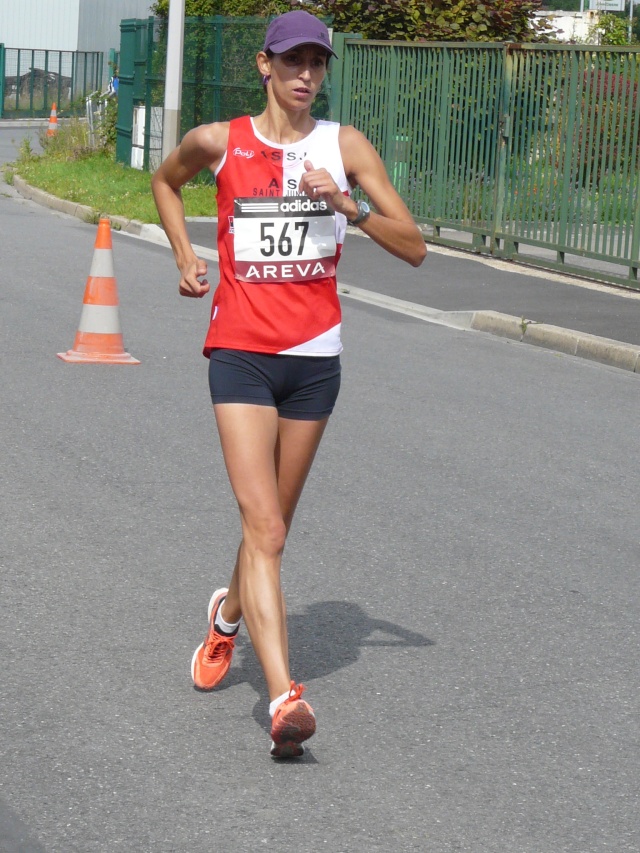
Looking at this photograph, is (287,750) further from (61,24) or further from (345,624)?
(61,24)

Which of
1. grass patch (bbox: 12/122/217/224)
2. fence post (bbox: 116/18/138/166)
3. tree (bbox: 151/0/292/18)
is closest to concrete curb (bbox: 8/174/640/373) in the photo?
grass patch (bbox: 12/122/217/224)

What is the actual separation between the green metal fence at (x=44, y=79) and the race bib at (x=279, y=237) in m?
50.4

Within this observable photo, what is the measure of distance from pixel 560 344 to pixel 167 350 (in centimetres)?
335

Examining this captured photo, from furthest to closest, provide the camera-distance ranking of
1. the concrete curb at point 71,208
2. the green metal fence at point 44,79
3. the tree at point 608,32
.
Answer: the green metal fence at point 44,79
the tree at point 608,32
the concrete curb at point 71,208

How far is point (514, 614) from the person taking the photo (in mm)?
5457

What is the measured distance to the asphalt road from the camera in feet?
12.3

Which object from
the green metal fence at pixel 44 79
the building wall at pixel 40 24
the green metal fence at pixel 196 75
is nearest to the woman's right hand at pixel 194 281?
the green metal fence at pixel 196 75

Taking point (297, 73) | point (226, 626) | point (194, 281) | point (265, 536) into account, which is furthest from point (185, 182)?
point (226, 626)

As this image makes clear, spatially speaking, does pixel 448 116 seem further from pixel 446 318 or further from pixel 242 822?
pixel 242 822

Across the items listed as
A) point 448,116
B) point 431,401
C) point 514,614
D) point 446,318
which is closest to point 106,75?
point 448,116

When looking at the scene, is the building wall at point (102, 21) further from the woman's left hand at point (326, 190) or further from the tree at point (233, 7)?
the woman's left hand at point (326, 190)

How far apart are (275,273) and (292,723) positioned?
122 centimetres

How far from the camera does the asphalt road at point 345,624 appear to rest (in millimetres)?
3744

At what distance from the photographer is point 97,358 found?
32.6 feet
